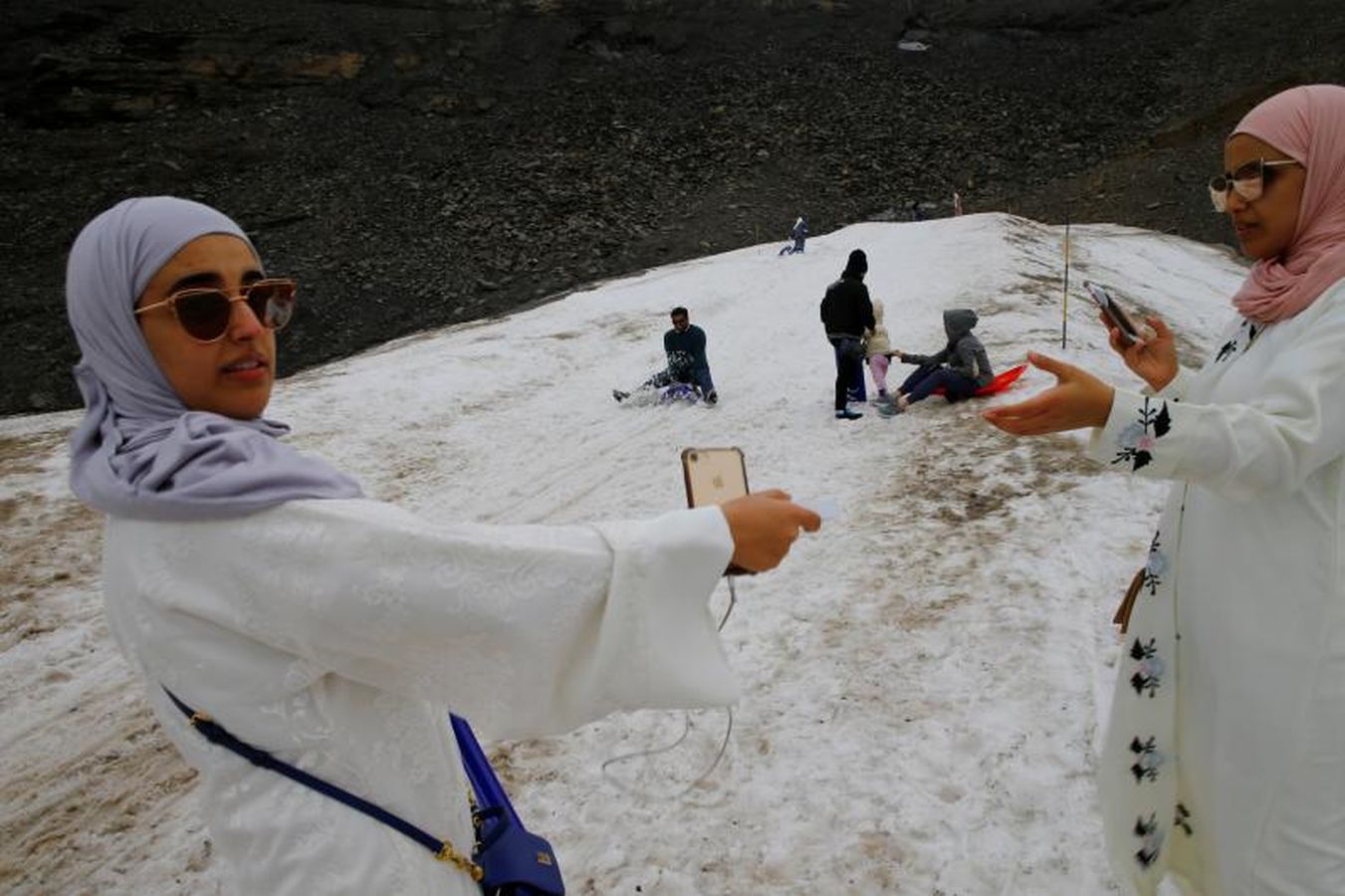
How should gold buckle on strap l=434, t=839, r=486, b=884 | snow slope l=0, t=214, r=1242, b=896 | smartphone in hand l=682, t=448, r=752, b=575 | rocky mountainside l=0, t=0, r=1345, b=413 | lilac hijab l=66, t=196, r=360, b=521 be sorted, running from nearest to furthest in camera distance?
lilac hijab l=66, t=196, r=360, b=521, gold buckle on strap l=434, t=839, r=486, b=884, smartphone in hand l=682, t=448, r=752, b=575, snow slope l=0, t=214, r=1242, b=896, rocky mountainside l=0, t=0, r=1345, b=413

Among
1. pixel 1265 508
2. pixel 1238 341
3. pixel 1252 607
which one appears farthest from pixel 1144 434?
pixel 1238 341

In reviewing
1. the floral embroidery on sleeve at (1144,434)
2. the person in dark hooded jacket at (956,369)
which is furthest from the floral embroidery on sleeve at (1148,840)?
the person in dark hooded jacket at (956,369)

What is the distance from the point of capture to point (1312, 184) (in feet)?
7.49

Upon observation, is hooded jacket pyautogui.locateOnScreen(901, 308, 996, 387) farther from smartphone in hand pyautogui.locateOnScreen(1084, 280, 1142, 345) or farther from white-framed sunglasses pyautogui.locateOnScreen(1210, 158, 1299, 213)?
white-framed sunglasses pyautogui.locateOnScreen(1210, 158, 1299, 213)

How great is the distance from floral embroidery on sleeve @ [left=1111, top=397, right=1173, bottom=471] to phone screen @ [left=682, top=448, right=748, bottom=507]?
3.35ft

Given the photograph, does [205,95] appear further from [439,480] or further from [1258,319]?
[1258,319]

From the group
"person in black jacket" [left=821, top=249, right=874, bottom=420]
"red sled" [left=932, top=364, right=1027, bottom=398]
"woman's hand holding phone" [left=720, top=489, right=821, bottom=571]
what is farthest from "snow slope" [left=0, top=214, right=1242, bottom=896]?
"woman's hand holding phone" [left=720, top=489, right=821, bottom=571]

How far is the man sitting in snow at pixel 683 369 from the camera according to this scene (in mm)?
11906

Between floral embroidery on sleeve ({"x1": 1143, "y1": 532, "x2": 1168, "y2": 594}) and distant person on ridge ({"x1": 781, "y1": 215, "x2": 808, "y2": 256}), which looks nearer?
floral embroidery on sleeve ({"x1": 1143, "y1": 532, "x2": 1168, "y2": 594})

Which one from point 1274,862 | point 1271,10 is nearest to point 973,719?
point 1274,862

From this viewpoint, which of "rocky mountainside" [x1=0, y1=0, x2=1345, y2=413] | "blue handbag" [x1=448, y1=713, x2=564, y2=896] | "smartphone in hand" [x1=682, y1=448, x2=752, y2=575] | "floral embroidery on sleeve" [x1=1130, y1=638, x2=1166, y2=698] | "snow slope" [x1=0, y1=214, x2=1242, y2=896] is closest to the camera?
"blue handbag" [x1=448, y1=713, x2=564, y2=896]

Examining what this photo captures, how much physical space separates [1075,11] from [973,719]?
201 ft

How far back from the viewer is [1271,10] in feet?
156

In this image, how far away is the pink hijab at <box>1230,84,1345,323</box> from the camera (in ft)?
7.36
